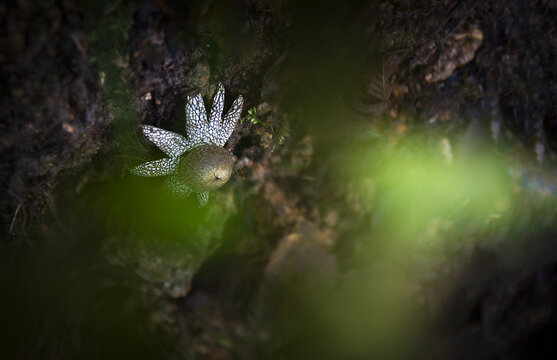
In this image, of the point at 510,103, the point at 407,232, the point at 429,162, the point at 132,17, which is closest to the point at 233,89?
the point at 132,17

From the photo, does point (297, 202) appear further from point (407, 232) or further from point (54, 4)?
point (54, 4)

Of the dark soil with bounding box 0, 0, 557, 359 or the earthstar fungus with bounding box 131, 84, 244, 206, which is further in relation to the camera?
the dark soil with bounding box 0, 0, 557, 359

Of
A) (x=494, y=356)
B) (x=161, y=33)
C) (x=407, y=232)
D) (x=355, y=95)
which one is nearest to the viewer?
(x=161, y=33)

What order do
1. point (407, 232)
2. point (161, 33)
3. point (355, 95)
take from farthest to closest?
point (407, 232)
point (355, 95)
point (161, 33)

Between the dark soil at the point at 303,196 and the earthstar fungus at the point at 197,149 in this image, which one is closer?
the earthstar fungus at the point at 197,149

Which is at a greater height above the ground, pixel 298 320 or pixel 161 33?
pixel 161 33

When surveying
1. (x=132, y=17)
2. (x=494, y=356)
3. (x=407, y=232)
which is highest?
(x=132, y=17)

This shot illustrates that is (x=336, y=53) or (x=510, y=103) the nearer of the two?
(x=336, y=53)

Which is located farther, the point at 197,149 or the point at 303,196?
the point at 303,196
